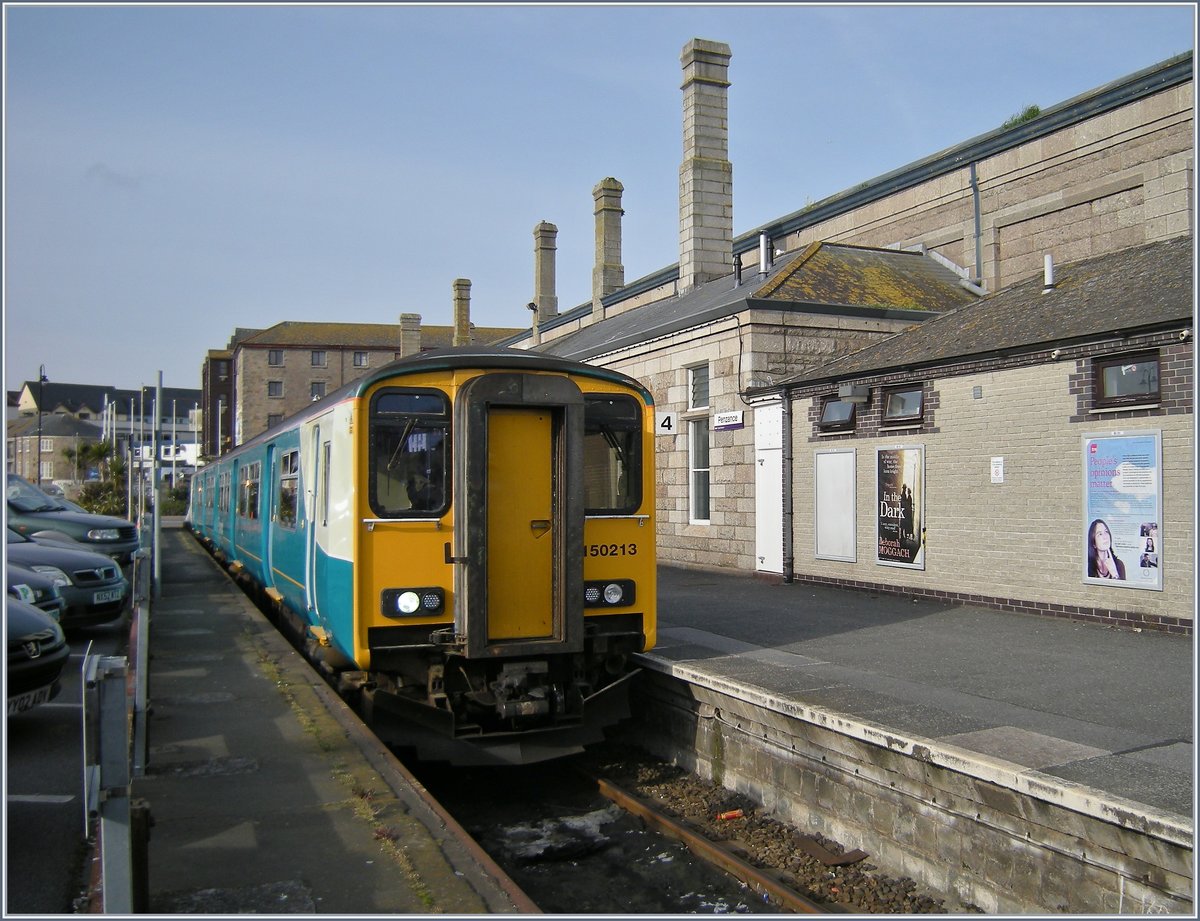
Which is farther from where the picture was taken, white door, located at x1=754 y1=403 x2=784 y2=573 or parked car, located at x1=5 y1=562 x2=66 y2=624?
white door, located at x1=754 y1=403 x2=784 y2=573

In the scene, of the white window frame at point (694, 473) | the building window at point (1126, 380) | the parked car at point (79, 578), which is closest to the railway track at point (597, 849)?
the parked car at point (79, 578)

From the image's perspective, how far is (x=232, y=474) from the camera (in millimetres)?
17859

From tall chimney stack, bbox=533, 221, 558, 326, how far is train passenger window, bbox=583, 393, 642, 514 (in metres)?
30.1

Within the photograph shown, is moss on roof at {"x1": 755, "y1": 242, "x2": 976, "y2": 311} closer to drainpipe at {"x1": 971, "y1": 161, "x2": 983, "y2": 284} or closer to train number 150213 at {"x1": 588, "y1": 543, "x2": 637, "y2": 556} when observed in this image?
drainpipe at {"x1": 971, "y1": 161, "x2": 983, "y2": 284}

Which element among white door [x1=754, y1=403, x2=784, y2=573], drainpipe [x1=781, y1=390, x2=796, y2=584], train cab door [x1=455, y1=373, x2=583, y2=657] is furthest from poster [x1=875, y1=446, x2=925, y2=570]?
train cab door [x1=455, y1=373, x2=583, y2=657]

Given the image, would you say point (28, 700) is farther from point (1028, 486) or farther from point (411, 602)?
point (1028, 486)

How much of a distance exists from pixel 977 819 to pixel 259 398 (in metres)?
73.1

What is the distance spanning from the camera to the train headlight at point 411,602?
7.18 meters

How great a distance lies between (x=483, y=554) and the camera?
702 centimetres

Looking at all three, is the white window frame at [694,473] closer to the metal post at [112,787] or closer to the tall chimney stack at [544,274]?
the metal post at [112,787]

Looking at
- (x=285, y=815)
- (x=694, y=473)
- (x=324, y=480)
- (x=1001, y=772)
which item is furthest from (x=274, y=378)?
(x=1001, y=772)

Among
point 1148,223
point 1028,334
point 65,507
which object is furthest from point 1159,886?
point 65,507

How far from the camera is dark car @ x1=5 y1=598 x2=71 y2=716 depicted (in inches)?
267

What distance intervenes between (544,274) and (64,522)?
2503cm
